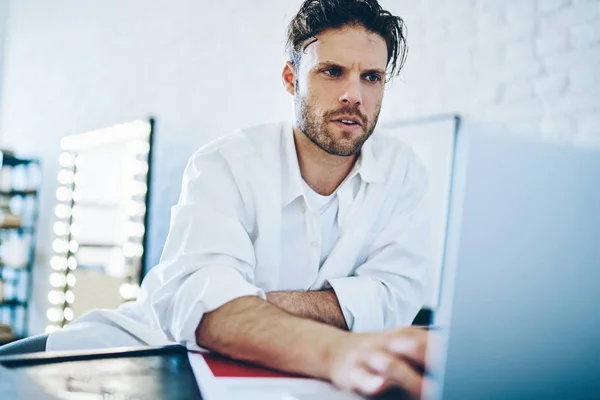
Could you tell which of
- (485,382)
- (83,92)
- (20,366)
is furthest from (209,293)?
(83,92)

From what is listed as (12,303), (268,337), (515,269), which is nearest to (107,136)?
(12,303)

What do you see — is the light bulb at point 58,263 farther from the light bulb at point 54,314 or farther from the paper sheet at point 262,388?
the paper sheet at point 262,388

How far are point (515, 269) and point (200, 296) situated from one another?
527mm

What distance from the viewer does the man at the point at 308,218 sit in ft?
2.97

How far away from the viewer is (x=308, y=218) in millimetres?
1156

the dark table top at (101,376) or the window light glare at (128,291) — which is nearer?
the dark table top at (101,376)

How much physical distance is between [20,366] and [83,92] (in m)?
4.28

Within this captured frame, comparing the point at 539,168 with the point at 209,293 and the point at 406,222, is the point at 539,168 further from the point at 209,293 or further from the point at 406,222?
the point at 406,222

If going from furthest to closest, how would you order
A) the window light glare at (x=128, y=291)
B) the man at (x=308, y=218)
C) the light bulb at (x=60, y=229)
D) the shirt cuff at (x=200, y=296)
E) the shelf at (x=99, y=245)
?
the light bulb at (x=60, y=229) → the shelf at (x=99, y=245) → the window light glare at (x=128, y=291) → the man at (x=308, y=218) → the shirt cuff at (x=200, y=296)

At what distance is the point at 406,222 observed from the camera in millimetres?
1244

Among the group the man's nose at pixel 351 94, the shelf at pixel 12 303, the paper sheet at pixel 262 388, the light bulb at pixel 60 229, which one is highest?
the man's nose at pixel 351 94

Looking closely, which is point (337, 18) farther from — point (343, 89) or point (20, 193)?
point (20, 193)

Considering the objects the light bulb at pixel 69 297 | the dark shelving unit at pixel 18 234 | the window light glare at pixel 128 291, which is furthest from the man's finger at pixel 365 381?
the dark shelving unit at pixel 18 234

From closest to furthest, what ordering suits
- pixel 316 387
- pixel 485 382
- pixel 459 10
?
pixel 485 382 → pixel 316 387 → pixel 459 10
